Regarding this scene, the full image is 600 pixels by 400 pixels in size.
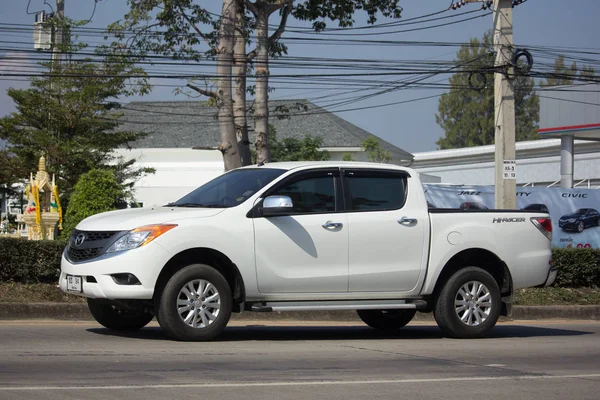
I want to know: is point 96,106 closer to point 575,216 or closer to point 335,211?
point 575,216

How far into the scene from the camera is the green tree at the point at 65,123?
36531 mm

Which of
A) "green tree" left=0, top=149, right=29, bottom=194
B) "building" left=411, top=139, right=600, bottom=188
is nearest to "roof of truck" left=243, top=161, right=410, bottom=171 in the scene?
"building" left=411, top=139, right=600, bottom=188

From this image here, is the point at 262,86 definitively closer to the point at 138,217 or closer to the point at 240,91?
the point at 240,91

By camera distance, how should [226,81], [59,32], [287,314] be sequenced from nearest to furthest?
1. [287,314]
2. [226,81]
3. [59,32]

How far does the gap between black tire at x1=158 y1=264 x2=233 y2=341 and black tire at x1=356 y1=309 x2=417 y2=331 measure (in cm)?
289

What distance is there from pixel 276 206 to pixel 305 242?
58 cm

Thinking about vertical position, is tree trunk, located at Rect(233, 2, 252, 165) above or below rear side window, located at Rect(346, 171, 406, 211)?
above

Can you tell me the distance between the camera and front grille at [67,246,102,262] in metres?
9.14

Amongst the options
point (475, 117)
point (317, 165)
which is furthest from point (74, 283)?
point (475, 117)

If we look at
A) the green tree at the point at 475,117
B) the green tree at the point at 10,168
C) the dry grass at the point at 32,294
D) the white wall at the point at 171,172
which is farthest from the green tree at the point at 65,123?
the green tree at the point at 475,117

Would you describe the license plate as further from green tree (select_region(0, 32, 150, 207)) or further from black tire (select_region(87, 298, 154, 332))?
green tree (select_region(0, 32, 150, 207))

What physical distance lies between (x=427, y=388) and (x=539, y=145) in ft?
139

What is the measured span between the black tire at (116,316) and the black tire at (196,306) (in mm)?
1190

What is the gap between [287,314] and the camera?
13.8 m
